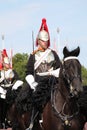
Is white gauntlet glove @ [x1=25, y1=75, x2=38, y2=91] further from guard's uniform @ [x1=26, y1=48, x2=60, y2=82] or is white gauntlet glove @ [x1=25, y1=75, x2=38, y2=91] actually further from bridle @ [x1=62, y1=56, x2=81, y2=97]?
→ bridle @ [x1=62, y1=56, x2=81, y2=97]

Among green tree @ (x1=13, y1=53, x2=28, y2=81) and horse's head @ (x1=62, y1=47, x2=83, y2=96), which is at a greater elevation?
green tree @ (x1=13, y1=53, x2=28, y2=81)

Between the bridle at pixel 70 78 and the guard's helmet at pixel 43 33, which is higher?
the guard's helmet at pixel 43 33

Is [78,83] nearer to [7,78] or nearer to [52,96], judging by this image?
[52,96]

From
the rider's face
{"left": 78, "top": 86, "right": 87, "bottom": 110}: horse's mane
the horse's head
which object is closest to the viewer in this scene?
the horse's head

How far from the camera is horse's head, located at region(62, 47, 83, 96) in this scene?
514 inches

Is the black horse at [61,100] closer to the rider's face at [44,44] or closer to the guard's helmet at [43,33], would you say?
the rider's face at [44,44]

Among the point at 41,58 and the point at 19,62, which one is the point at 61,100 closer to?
the point at 41,58

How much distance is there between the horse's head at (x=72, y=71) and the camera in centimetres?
1305

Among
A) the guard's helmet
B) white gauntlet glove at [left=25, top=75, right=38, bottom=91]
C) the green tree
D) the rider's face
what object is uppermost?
the green tree

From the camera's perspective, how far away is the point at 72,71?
13.3m

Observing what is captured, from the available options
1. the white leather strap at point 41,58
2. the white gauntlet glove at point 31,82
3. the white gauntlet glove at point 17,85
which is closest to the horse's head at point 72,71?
the white leather strap at point 41,58

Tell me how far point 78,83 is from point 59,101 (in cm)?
127

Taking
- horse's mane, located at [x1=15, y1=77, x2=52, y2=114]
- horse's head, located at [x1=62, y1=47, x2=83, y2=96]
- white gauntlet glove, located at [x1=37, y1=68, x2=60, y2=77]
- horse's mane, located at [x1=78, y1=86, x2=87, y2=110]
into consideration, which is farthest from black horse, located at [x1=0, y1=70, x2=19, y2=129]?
horse's head, located at [x1=62, y1=47, x2=83, y2=96]

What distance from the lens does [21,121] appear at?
17.1 metres
